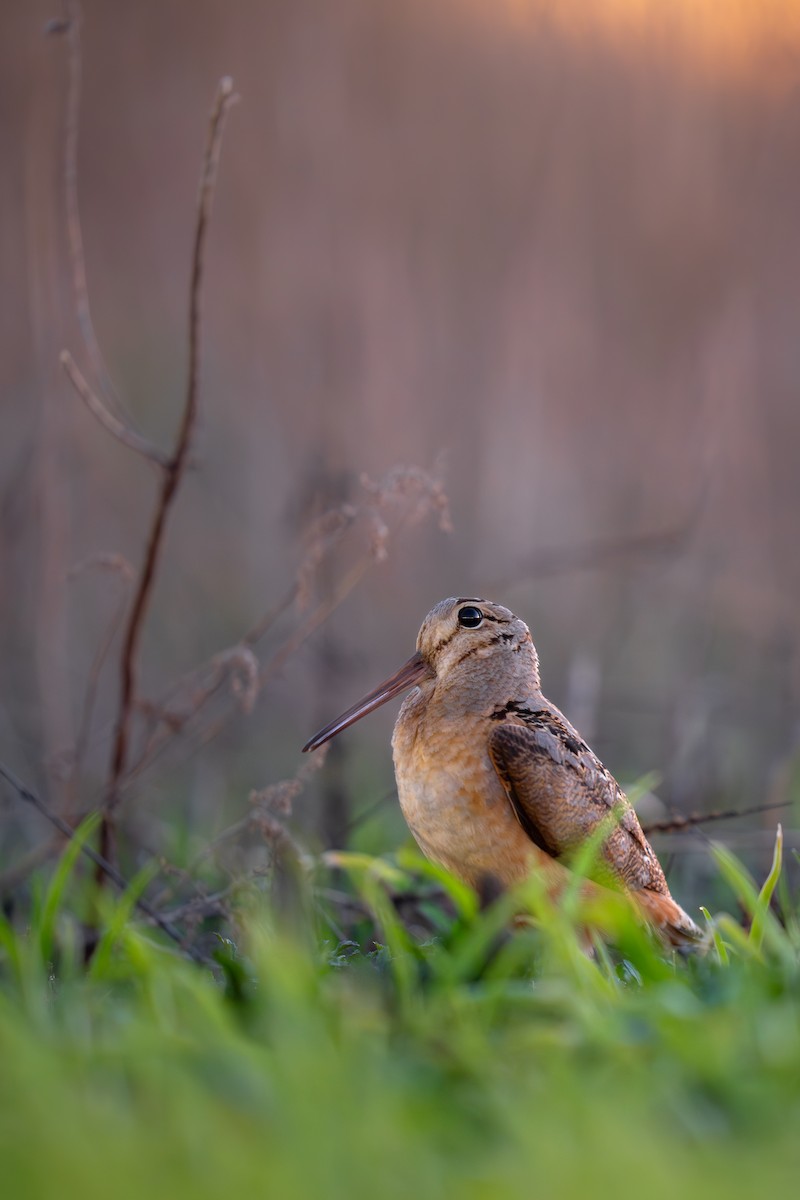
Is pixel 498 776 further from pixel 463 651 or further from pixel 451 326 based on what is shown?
pixel 451 326

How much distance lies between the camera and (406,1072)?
142 cm

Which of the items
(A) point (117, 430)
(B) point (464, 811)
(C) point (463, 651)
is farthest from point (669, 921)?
(A) point (117, 430)

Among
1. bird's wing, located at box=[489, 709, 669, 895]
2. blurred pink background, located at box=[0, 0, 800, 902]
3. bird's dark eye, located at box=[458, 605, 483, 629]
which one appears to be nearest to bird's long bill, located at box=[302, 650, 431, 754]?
bird's dark eye, located at box=[458, 605, 483, 629]

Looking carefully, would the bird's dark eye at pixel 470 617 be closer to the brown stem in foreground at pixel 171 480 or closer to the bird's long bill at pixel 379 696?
the bird's long bill at pixel 379 696

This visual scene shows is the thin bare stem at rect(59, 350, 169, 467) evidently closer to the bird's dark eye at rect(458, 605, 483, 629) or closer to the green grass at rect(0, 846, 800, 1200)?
the bird's dark eye at rect(458, 605, 483, 629)

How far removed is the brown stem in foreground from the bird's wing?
915 millimetres

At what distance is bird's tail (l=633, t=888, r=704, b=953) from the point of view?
7.93ft

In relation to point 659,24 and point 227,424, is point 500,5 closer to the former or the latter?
point 659,24

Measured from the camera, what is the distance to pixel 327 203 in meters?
4.73

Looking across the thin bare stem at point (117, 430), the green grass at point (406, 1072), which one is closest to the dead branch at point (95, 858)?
the green grass at point (406, 1072)

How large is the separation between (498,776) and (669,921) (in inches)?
18.1

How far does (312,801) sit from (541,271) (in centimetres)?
224

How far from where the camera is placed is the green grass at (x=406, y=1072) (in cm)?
113

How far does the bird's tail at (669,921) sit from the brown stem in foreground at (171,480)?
45.4 inches
